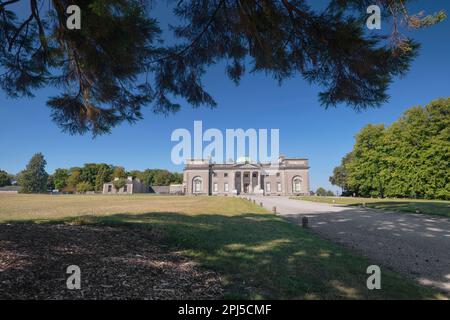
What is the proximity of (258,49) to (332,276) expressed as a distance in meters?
4.21

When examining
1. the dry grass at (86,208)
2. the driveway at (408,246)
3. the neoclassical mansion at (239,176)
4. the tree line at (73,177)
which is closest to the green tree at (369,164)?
the dry grass at (86,208)

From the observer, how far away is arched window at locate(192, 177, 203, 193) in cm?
8031

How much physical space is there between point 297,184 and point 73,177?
6825 centimetres

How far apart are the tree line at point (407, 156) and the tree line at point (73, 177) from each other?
209ft

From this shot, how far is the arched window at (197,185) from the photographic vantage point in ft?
263

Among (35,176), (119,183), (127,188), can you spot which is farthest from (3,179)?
(127,188)

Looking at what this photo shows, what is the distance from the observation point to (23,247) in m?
4.54

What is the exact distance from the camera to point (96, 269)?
384cm

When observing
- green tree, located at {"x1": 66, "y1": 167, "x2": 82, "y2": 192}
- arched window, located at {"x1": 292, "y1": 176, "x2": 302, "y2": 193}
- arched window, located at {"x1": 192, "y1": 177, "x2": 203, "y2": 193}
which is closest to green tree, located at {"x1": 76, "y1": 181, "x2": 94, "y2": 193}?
green tree, located at {"x1": 66, "y1": 167, "x2": 82, "y2": 192}

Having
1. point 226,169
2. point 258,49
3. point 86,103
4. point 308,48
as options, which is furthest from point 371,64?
point 226,169

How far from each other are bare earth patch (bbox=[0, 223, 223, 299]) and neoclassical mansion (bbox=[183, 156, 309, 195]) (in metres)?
72.1

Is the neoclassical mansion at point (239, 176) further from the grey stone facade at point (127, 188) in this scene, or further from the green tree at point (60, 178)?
the green tree at point (60, 178)

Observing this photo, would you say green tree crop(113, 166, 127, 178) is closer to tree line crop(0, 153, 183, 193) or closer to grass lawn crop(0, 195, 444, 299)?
tree line crop(0, 153, 183, 193)
